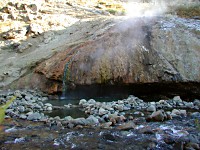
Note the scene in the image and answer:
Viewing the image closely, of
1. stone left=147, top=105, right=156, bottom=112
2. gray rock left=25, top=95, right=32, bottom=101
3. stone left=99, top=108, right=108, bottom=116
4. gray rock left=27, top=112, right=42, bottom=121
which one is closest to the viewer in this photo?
gray rock left=27, top=112, right=42, bottom=121

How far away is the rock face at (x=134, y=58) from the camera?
10688mm

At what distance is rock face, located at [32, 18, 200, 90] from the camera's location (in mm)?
10688

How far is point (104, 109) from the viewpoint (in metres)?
8.60

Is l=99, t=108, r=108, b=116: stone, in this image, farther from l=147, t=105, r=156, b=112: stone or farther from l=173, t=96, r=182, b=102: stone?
l=173, t=96, r=182, b=102: stone

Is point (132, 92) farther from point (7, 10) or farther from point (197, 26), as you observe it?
point (7, 10)

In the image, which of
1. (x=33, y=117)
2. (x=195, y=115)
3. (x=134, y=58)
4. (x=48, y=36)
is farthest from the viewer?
(x=48, y=36)

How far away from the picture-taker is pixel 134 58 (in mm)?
11070

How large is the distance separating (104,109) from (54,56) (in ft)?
15.6

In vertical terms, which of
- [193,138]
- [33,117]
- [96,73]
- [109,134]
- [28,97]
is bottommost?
[28,97]

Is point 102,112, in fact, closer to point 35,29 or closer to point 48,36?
point 48,36

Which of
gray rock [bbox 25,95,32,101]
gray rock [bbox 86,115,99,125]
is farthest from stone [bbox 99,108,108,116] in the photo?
gray rock [bbox 25,95,32,101]

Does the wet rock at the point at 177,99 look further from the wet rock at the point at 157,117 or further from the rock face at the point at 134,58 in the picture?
the wet rock at the point at 157,117

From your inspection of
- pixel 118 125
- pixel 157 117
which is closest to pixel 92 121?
pixel 118 125

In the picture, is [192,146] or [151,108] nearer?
[192,146]
